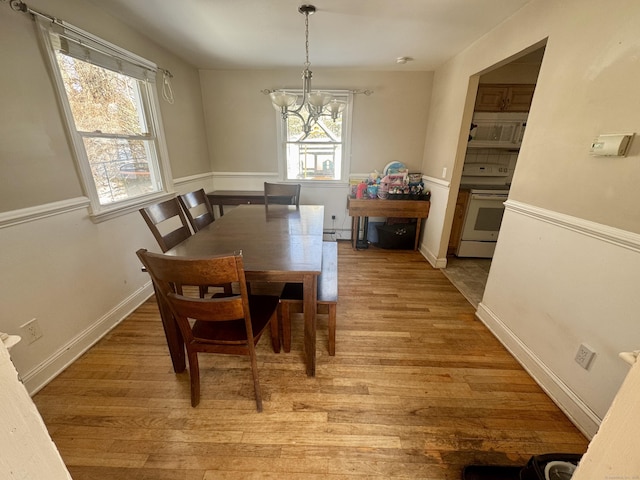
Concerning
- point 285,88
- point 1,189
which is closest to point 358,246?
point 285,88

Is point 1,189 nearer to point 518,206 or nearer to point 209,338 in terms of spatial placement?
point 209,338

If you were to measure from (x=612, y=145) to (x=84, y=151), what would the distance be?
2.97m

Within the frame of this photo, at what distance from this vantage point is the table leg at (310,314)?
1.29 meters

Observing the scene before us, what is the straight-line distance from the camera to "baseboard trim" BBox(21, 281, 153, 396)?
1.45 m

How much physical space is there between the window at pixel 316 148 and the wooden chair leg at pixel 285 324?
8.45 feet

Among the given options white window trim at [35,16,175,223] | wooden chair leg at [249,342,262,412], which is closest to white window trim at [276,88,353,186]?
white window trim at [35,16,175,223]

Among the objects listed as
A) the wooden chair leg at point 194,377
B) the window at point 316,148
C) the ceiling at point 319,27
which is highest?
the ceiling at point 319,27

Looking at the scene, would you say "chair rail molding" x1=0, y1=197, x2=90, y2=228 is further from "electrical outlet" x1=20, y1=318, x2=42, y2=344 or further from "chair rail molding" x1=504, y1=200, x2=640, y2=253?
"chair rail molding" x1=504, y1=200, x2=640, y2=253

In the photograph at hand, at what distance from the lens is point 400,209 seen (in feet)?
11.1

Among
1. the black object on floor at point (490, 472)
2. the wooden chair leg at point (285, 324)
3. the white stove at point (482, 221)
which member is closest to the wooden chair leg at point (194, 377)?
the wooden chair leg at point (285, 324)

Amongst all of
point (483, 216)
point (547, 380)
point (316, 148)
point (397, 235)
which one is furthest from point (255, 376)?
point (316, 148)

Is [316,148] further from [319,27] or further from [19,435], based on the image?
[19,435]

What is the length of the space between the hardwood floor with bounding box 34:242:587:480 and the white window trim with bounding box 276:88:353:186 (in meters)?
2.38

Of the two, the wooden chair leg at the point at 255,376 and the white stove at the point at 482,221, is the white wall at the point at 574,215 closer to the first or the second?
the white stove at the point at 482,221
